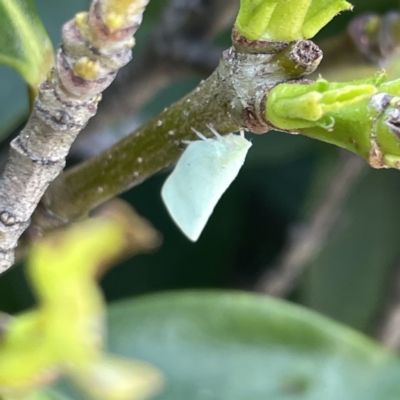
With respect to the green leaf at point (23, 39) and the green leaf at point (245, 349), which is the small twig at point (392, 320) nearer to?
the green leaf at point (245, 349)

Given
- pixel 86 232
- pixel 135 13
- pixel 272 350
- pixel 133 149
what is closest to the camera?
pixel 135 13

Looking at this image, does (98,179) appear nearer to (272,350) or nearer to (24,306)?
(272,350)

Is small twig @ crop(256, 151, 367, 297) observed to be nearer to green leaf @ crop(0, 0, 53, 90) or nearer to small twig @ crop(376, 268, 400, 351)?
small twig @ crop(376, 268, 400, 351)

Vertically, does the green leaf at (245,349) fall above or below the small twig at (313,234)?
below

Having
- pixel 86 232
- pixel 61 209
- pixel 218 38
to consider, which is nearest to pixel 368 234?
pixel 218 38

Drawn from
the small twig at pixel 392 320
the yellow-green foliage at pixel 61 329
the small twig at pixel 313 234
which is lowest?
the yellow-green foliage at pixel 61 329

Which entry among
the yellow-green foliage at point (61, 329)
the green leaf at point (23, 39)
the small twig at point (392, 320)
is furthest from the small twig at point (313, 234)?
the green leaf at point (23, 39)

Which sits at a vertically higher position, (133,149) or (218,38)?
(218,38)
